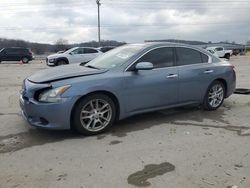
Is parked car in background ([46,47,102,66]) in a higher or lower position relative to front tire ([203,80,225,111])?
higher

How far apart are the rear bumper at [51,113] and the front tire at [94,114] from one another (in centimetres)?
15

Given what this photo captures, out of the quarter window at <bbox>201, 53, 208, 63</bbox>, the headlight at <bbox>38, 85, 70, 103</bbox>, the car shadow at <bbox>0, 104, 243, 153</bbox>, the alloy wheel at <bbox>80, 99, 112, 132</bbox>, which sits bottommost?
the car shadow at <bbox>0, 104, 243, 153</bbox>

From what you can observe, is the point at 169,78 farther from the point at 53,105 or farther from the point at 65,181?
the point at 65,181

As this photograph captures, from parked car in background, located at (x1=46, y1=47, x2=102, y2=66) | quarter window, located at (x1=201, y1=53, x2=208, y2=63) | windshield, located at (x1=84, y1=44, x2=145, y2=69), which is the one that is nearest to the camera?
windshield, located at (x1=84, y1=44, x2=145, y2=69)

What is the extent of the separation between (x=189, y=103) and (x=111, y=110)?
1875mm

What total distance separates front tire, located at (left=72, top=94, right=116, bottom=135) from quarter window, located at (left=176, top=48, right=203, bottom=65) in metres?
1.80

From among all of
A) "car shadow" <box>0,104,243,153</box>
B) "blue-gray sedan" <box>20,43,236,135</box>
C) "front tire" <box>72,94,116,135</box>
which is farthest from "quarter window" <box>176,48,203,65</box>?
"front tire" <box>72,94,116,135</box>

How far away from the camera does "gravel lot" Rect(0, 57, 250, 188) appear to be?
3312 mm

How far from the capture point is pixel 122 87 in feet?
16.2

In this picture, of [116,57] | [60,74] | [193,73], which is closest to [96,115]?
[60,74]

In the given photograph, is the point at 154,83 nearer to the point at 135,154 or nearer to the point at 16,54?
the point at 135,154

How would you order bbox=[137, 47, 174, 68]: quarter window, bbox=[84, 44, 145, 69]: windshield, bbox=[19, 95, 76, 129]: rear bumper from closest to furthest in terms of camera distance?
1. bbox=[19, 95, 76, 129]: rear bumper
2. bbox=[84, 44, 145, 69]: windshield
3. bbox=[137, 47, 174, 68]: quarter window

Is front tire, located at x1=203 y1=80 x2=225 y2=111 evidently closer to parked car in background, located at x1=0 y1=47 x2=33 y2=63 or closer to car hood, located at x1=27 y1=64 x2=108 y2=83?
car hood, located at x1=27 y1=64 x2=108 y2=83

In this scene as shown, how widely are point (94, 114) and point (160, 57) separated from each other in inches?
68.8
